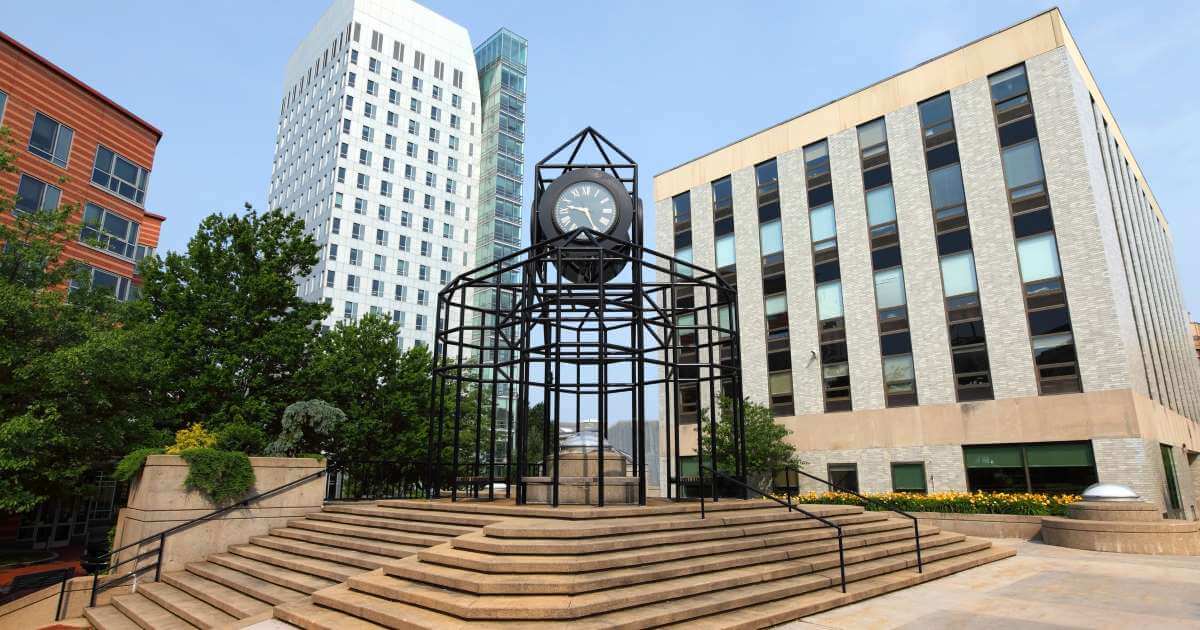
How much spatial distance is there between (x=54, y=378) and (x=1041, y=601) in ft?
70.9

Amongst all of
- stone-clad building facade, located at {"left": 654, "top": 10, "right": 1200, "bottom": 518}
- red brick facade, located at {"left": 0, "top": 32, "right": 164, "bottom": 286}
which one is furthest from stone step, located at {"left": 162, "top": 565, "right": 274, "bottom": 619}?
stone-clad building facade, located at {"left": 654, "top": 10, "right": 1200, "bottom": 518}

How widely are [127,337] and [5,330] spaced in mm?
2707

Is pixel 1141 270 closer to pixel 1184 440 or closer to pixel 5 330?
pixel 1184 440

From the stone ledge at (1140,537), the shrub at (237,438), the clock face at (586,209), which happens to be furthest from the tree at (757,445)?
the shrub at (237,438)

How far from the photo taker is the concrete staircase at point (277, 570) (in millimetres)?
10250

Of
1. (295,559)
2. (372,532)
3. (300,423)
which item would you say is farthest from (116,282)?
(372,532)

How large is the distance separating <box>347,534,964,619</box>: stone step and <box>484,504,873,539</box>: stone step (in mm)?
1030

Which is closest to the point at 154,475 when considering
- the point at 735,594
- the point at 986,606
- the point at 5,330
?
the point at 5,330

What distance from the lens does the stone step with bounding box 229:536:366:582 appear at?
10703 mm

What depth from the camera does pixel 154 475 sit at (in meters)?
13.5

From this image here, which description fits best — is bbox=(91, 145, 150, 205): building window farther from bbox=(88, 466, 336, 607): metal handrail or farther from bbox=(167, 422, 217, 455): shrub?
bbox=(88, 466, 336, 607): metal handrail

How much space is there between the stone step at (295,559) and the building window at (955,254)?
27.0 meters

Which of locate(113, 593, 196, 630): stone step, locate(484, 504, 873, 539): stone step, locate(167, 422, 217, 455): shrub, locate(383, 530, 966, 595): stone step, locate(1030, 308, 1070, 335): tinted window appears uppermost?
locate(1030, 308, 1070, 335): tinted window

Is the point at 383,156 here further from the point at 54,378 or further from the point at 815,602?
the point at 815,602
